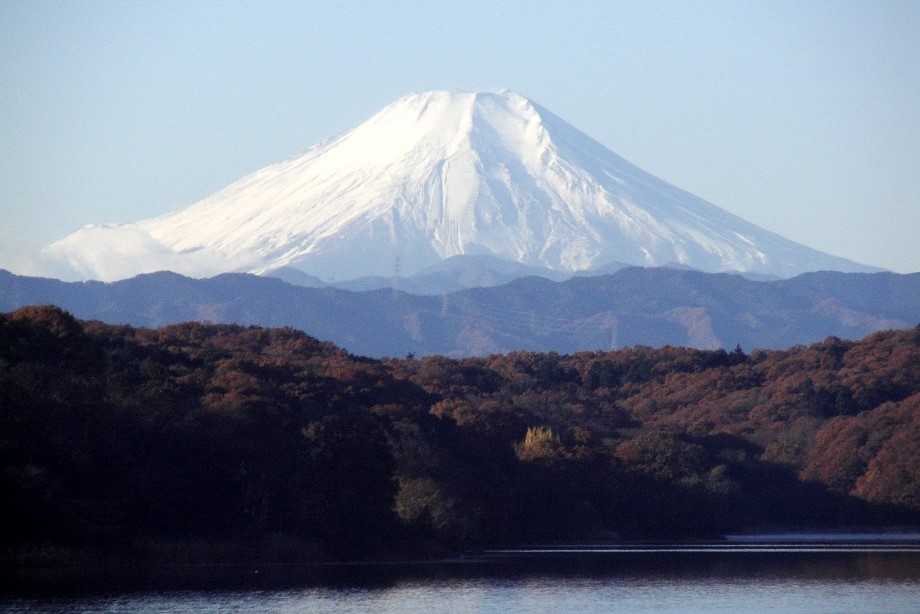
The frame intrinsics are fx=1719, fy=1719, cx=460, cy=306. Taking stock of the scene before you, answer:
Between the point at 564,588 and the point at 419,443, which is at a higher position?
the point at 419,443

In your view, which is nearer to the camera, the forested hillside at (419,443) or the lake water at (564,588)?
the lake water at (564,588)

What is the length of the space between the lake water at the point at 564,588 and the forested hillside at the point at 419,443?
2338 millimetres

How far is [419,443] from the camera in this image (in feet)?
186

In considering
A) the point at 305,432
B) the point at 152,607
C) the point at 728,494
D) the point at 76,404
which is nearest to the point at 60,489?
the point at 76,404

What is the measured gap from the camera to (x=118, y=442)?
4156cm

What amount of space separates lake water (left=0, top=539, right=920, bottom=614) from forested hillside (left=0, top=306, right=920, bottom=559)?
92.0 inches

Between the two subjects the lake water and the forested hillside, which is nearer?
the lake water

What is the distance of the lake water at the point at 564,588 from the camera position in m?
35.0

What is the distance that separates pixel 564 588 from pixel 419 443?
56.0ft

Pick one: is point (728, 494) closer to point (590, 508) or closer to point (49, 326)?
point (590, 508)

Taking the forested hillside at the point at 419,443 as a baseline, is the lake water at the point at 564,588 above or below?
below

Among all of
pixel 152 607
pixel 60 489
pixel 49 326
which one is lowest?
pixel 152 607

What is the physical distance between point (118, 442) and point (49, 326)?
A: 20.7 feet

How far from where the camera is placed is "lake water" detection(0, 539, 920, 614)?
3497cm
